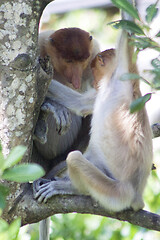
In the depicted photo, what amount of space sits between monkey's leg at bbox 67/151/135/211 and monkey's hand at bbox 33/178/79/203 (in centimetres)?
7

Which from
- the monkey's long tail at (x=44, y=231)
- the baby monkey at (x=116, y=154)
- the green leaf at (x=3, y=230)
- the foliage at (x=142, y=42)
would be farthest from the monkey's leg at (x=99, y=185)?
the green leaf at (x=3, y=230)

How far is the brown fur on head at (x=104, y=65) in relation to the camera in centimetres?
274

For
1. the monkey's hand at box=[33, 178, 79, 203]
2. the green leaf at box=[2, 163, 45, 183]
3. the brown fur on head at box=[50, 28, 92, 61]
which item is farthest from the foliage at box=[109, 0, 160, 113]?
the brown fur on head at box=[50, 28, 92, 61]

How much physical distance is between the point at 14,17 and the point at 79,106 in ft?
3.02

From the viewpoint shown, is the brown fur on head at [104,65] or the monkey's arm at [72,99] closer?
the brown fur on head at [104,65]

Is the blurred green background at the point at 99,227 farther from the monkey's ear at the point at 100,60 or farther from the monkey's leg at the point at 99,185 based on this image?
the monkey's ear at the point at 100,60

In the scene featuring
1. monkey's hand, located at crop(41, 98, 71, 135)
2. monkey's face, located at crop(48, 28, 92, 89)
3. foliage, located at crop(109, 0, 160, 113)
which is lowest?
monkey's hand, located at crop(41, 98, 71, 135)

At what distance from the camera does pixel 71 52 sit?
3.22 meters

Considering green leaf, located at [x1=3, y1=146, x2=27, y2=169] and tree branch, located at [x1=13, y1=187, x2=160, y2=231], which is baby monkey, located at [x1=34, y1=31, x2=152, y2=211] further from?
green leaf, located at [x1=3, y1=146, x2=27, y2=169]

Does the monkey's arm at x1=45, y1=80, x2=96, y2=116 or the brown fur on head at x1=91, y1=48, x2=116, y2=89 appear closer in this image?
the brown fur on head at x1=91, y1=48, x2=116, y2=89

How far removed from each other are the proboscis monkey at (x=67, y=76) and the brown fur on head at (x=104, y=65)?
0.29 meters

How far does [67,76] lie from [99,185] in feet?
3.81

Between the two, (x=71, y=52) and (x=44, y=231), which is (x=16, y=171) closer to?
(x=44, y=231)

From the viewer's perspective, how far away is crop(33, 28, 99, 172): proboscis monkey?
3168 mm
